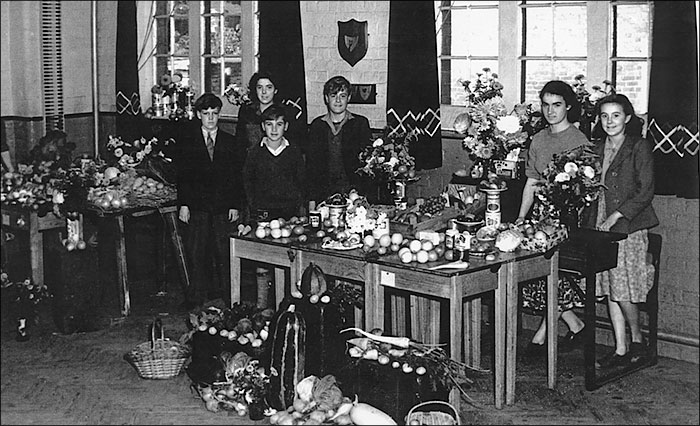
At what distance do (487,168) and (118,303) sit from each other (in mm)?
3172

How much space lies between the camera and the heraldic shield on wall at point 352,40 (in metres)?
8.75

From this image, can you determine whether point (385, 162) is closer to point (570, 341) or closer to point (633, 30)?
point (570, 341)

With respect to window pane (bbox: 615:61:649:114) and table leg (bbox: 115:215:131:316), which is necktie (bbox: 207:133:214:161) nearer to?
table leg (bbox: 115:215:131:316)

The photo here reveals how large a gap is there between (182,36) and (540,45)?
3.03 m

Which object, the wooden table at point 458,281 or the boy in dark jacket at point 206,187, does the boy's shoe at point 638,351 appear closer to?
the wooden table at point 458,281

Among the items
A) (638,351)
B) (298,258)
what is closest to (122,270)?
(298,258)

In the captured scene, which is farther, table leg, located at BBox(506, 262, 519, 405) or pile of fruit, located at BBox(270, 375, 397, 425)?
table leg, located at BBox(506, 262, 519, 405)

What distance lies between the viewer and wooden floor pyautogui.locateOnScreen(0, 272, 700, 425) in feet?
18.6

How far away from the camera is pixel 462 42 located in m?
8.29

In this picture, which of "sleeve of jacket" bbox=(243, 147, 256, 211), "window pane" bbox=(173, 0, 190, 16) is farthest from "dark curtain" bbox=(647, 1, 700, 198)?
"window pane" bbox=(173, 0, 190, 16)

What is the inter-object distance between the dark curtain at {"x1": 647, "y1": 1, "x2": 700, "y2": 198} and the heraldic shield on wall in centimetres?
292

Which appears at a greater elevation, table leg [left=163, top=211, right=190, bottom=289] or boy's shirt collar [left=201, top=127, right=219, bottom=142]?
boy's shirt collar [left=201, top=127, right=219, bottom=142]

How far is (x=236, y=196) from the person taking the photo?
25.3ft

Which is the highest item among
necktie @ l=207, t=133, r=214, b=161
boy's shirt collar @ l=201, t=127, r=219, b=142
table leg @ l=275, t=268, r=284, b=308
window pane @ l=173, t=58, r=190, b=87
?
window pane @ l=173, t=58, r=190, b=87
